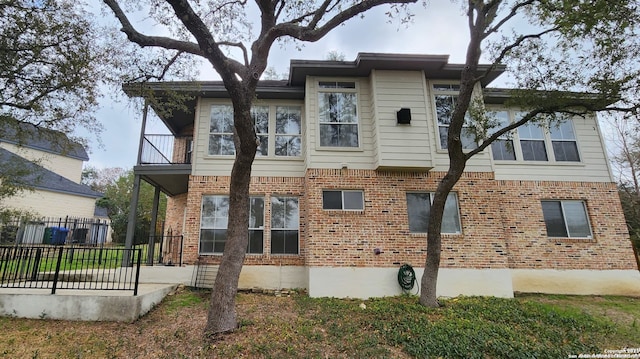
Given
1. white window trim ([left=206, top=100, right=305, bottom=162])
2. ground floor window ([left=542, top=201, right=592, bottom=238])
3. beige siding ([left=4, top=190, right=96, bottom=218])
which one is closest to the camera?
ground floor window ([left=542, top=201, right=592, bottom=238])

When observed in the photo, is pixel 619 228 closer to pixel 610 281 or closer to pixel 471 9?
pixel 610 281

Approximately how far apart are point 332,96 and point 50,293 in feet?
27.1

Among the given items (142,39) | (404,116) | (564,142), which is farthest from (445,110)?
(142,39)

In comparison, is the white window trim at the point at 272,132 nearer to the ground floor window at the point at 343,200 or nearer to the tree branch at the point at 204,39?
the ground floor window at the point at 343,200

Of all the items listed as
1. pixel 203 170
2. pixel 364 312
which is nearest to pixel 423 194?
pixel 364 312

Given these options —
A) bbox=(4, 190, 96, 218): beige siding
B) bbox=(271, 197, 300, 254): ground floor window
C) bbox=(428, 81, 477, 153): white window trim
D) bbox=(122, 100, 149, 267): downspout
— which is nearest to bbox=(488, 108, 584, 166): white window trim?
bbox=(428, 81, 477, 153): white window trim

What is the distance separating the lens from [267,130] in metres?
9.81

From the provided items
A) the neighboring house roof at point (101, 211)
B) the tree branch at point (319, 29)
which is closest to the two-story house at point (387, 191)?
the tree branch at point (319, 29)

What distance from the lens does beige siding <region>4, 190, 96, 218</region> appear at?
1741cm

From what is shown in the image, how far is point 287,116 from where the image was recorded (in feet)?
32.8

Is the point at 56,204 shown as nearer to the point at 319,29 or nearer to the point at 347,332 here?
the point at 319,29

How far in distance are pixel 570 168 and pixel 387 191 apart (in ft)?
20.4

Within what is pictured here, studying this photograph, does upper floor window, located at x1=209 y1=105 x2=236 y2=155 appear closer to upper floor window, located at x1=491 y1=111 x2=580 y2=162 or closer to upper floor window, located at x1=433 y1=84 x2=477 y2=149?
upper floor window, located at x1=433 y1=84 x2=477 y2=149

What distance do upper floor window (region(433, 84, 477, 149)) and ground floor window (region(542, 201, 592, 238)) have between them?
10.5 feet
